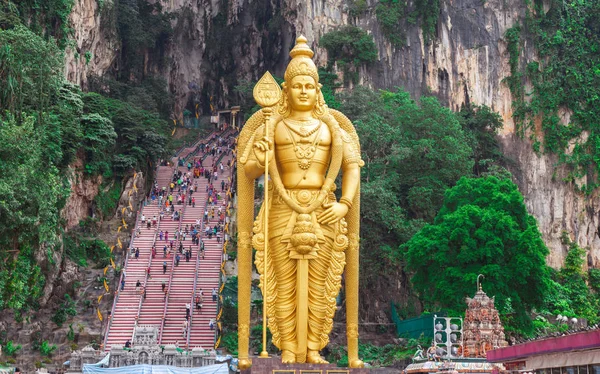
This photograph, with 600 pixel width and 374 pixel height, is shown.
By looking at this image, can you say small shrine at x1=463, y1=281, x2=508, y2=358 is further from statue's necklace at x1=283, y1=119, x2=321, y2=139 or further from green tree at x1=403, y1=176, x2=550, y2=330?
statue's necklace at x1=283, y1=119, x2=321, y2=139

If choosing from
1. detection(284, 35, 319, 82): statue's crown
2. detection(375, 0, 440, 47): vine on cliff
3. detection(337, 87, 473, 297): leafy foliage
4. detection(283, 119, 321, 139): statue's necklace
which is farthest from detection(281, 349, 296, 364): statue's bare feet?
detection(375, 0, 440, 47): vine on cliff

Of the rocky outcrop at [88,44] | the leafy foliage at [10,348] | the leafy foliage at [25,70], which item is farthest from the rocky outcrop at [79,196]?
the leafy foliage at [10,348]

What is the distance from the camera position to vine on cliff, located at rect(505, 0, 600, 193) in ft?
108

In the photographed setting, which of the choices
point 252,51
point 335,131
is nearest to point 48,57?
point 335,131

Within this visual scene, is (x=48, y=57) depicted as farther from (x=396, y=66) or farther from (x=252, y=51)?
(x=252, y=51)

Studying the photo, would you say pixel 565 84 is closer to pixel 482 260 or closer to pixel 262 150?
pixel 482 260

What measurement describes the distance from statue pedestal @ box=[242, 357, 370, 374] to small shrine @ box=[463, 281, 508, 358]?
18.5 ft

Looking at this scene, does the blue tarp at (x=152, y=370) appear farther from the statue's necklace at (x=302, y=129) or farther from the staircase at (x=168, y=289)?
the staircase at (x=168, y=289)

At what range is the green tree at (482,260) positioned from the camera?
69.8ft

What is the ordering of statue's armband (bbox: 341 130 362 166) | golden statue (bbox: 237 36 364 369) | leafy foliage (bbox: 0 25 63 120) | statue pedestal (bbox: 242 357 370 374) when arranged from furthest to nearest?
leafy foliage (bbox: 0 25 63 120) → statue's armband (bbox: 341 130 362 166) → golden statue (bbox: 237 36 364 369) → statue pedestal (bbox: 242 357 370 374)

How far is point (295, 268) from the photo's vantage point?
13008 millimetres

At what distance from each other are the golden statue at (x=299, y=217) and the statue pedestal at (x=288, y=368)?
1.29 feet

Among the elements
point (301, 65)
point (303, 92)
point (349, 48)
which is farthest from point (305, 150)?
point (349, 48)

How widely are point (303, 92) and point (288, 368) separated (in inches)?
145
